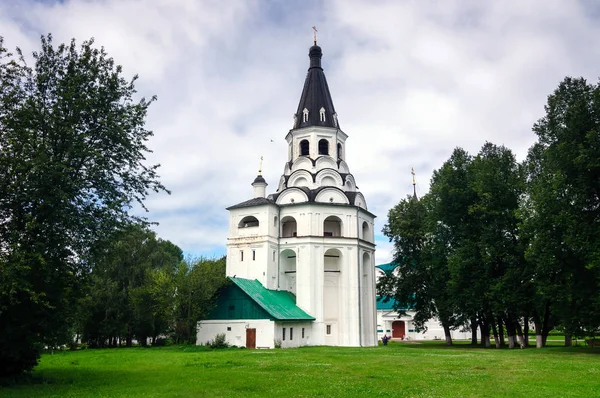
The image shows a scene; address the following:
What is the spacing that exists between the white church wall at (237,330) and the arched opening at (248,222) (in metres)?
10.6

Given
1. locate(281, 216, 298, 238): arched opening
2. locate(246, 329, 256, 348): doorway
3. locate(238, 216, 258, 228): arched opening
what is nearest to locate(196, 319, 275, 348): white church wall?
locate(246, 329, 256, 348): doorway

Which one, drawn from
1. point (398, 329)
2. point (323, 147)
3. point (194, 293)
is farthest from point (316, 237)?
point (398, 329)

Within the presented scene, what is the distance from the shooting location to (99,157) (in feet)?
61.6

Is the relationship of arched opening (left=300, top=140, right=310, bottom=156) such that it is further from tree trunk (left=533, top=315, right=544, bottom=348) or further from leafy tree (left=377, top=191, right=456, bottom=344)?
tree trunk (left=533, top=315, right=544, bottom=348)

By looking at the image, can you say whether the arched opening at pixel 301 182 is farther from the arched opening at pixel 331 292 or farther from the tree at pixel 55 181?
the tree at pixel 55 181

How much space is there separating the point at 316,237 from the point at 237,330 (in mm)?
11119

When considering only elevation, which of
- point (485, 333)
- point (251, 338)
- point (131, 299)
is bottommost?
point (251, 338)

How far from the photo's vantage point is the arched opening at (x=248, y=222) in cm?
4904

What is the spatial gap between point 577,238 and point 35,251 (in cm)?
2529

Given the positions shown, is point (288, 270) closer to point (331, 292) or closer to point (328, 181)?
point (331, 292)

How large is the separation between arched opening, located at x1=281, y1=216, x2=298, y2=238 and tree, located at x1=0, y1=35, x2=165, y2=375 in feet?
101

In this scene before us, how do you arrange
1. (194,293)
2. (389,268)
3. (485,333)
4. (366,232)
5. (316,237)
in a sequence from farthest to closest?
(389,268) < (366,232) < (316,237) < (485,333) < (194,293)

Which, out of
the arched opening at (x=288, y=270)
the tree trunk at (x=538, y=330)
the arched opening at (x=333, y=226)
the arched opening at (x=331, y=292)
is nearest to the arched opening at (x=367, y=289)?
the arched opening at (x=331, y=292)

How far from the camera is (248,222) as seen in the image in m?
49.9
